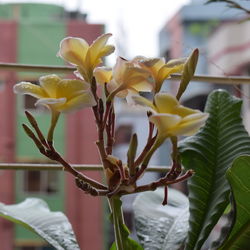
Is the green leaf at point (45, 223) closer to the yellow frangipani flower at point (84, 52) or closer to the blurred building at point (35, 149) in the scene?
the yellow frangipani flower at point (84, 52)

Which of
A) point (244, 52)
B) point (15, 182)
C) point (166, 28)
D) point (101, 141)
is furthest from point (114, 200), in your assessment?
point (166, 28)

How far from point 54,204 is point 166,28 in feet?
10.9

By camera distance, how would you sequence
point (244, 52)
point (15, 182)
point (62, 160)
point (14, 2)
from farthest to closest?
1. point (14, 2)
2. point (15, 182)
3. point (244, 52)
4. point (62, 160)

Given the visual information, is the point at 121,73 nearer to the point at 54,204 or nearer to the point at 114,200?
the point at 114,200

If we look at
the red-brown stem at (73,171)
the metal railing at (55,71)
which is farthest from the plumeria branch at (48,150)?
the metal railing at (55,71)

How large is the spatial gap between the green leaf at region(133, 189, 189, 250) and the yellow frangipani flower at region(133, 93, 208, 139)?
0.19 metres

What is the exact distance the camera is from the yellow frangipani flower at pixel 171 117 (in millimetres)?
439

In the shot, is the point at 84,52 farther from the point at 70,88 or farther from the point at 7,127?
the point at 7,127

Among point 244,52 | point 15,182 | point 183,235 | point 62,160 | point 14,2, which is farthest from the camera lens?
point 14,2

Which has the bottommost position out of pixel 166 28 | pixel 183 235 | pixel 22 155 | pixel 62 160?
pixel 22 155

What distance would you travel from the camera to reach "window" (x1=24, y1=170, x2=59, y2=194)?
7.84m

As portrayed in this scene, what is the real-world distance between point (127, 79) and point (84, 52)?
0.05 m

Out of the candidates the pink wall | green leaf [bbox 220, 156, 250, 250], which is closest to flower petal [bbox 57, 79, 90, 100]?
green leaf [bbox 220, 156, 250, 250]

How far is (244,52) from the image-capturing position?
6176 mm
